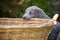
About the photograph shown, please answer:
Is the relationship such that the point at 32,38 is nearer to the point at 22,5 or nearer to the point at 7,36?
the point at 7,36

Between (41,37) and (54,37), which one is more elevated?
(41,37)

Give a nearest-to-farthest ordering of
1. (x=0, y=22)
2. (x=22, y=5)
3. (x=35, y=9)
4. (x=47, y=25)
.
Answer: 1. (x=47, y=25)
2. (x=0, y=22)
3. (x=35, y=9)
4. (x=22, y=5)

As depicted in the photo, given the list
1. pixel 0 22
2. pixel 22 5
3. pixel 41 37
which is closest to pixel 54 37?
pixel 0 22

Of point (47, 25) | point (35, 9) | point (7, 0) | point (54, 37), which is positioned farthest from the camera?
point (7, 0)

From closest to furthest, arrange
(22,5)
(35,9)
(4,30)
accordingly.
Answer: (4,30), (35,9), (22,5)

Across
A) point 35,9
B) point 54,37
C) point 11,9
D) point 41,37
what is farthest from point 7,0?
point 41,37

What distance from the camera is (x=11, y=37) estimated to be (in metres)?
1.34

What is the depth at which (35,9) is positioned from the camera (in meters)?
2.64

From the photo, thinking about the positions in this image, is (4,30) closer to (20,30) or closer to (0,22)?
(20,30)

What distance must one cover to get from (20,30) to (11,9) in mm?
2585

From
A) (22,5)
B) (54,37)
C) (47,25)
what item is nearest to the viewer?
(47,25)

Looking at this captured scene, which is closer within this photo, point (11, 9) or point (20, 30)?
point (20, 30)

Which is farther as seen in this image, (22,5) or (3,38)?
(22,5)

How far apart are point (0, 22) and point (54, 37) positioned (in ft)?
2.13
